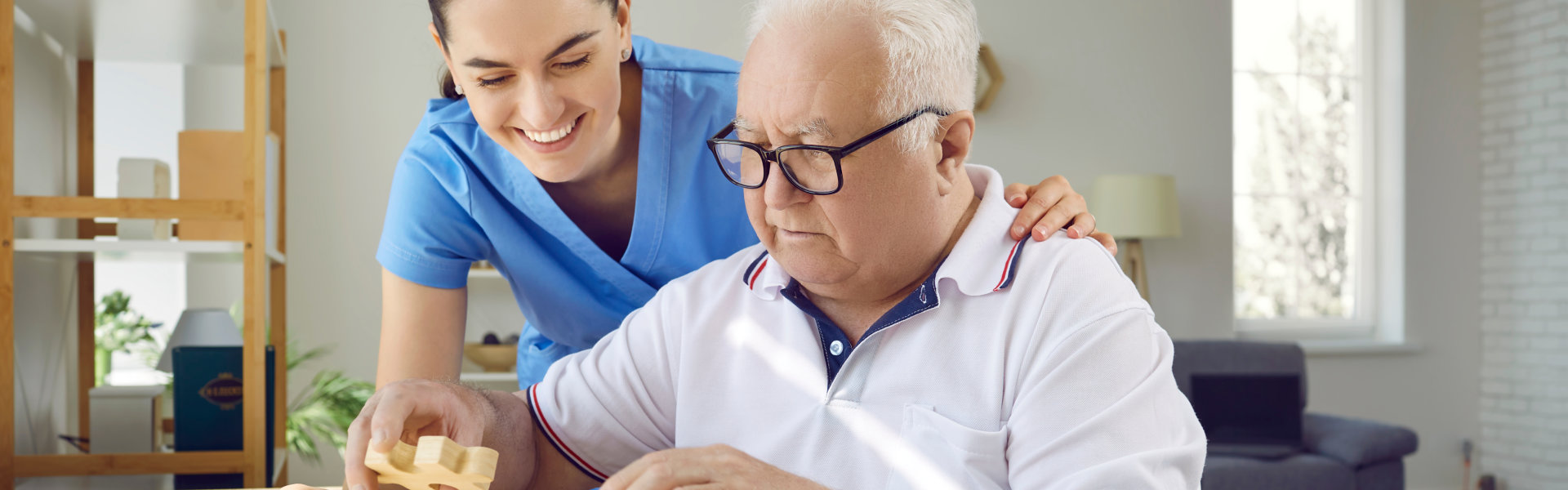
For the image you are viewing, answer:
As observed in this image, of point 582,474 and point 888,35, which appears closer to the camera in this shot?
point 888,35

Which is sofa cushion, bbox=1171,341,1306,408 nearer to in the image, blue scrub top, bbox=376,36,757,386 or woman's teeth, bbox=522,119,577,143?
→ blue scrub top, bbox=376,36,757,386

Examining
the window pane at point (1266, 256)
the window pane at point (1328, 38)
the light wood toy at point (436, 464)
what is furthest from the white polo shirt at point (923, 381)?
the window pane at point (1328, 38)

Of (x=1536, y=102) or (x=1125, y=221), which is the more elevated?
(x=1536, y=102)

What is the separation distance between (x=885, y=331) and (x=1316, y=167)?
5599 mm

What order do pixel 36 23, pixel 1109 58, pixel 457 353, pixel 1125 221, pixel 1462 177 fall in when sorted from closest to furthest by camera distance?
1. pixel 457 353
2. pixel 36 23
3. pixel 1125 221
4. pixel 1109 58
5. pixel 1462 177

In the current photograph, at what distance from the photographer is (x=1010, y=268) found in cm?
109

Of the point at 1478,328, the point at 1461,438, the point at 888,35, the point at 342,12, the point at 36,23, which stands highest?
the point at 342,12

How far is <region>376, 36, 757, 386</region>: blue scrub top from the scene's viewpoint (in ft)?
4.87

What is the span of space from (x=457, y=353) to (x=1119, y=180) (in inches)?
160

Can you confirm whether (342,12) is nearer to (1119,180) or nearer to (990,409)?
(1119,180)

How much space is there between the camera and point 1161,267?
560 cm

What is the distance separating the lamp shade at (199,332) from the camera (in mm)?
2854

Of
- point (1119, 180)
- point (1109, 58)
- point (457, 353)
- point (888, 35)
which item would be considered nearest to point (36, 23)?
point (457, 353)

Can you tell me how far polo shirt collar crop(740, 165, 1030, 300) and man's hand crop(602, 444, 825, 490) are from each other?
318mm
